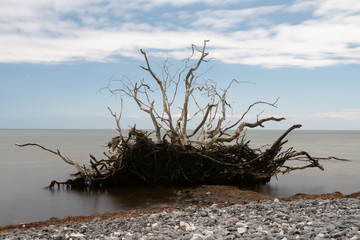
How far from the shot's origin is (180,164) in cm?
1270

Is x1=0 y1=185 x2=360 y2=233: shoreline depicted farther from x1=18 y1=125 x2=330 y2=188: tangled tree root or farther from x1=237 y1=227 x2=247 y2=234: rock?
x1=237 y1=227 x2=247 y2=234: rock

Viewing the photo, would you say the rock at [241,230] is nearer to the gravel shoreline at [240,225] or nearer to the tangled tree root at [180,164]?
the gravel shoreline at [240,225]

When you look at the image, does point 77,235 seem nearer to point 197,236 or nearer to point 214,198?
point 197,236

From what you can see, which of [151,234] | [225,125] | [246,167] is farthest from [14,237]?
[225,125]

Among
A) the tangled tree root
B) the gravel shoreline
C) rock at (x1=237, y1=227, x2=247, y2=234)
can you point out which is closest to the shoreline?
the tangled tree root

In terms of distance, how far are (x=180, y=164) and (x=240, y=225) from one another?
23.5ft

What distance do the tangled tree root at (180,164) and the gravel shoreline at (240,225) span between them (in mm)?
4804

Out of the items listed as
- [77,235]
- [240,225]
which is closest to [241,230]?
[240,225]

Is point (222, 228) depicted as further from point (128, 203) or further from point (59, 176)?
point (59, 176)

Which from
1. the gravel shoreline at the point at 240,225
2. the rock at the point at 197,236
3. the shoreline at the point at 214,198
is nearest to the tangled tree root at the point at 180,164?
the shoreline at the point at 214,198

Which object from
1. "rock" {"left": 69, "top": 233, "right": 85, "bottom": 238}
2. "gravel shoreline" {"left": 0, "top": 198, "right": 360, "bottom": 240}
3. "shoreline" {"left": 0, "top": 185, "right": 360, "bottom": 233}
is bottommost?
"shoreline" {"left": 0, "top": 185, "right": 360, "bottom": 233}

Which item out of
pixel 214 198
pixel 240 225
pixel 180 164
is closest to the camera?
pixel 240 225

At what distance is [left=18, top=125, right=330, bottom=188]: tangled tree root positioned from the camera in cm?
1233

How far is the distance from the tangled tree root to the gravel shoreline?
480 centimetres
